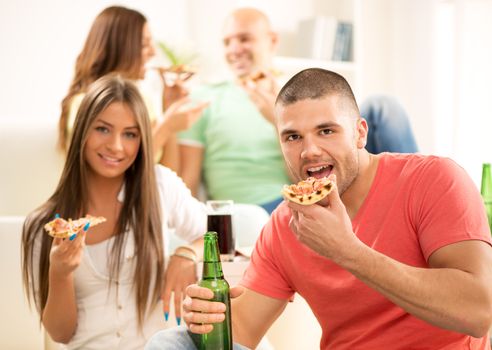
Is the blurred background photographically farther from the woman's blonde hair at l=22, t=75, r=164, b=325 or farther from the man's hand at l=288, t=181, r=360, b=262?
the man's hand at l=288, t=181, r=360, b=262

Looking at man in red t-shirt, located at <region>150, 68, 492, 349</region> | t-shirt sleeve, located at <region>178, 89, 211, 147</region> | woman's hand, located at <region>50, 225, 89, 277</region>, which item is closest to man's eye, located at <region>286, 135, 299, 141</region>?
man in red t-shirt, located at <region>150, 68, 492, 349</region>

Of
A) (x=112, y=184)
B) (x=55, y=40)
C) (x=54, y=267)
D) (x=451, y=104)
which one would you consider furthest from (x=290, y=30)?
(x=54, y=267)

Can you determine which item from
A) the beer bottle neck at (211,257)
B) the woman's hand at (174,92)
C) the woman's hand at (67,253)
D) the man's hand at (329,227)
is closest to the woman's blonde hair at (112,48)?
the woman's hand at (174,92)

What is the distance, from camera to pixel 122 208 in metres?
2.40

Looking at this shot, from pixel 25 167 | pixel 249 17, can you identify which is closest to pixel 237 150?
pixel 249 17

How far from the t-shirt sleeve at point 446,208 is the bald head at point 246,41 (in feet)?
6.87

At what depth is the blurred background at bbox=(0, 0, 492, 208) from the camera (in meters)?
3.76

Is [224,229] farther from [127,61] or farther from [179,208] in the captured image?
[127,61]

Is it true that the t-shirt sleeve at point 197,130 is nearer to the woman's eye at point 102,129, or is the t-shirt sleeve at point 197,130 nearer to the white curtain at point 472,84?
the woman's eye at point 102,129

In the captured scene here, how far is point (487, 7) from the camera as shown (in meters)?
4.27

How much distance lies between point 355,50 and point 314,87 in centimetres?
297

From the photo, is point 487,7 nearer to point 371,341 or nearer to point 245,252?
point 245,252

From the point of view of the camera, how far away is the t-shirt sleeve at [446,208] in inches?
62.8

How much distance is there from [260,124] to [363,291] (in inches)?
75.6
